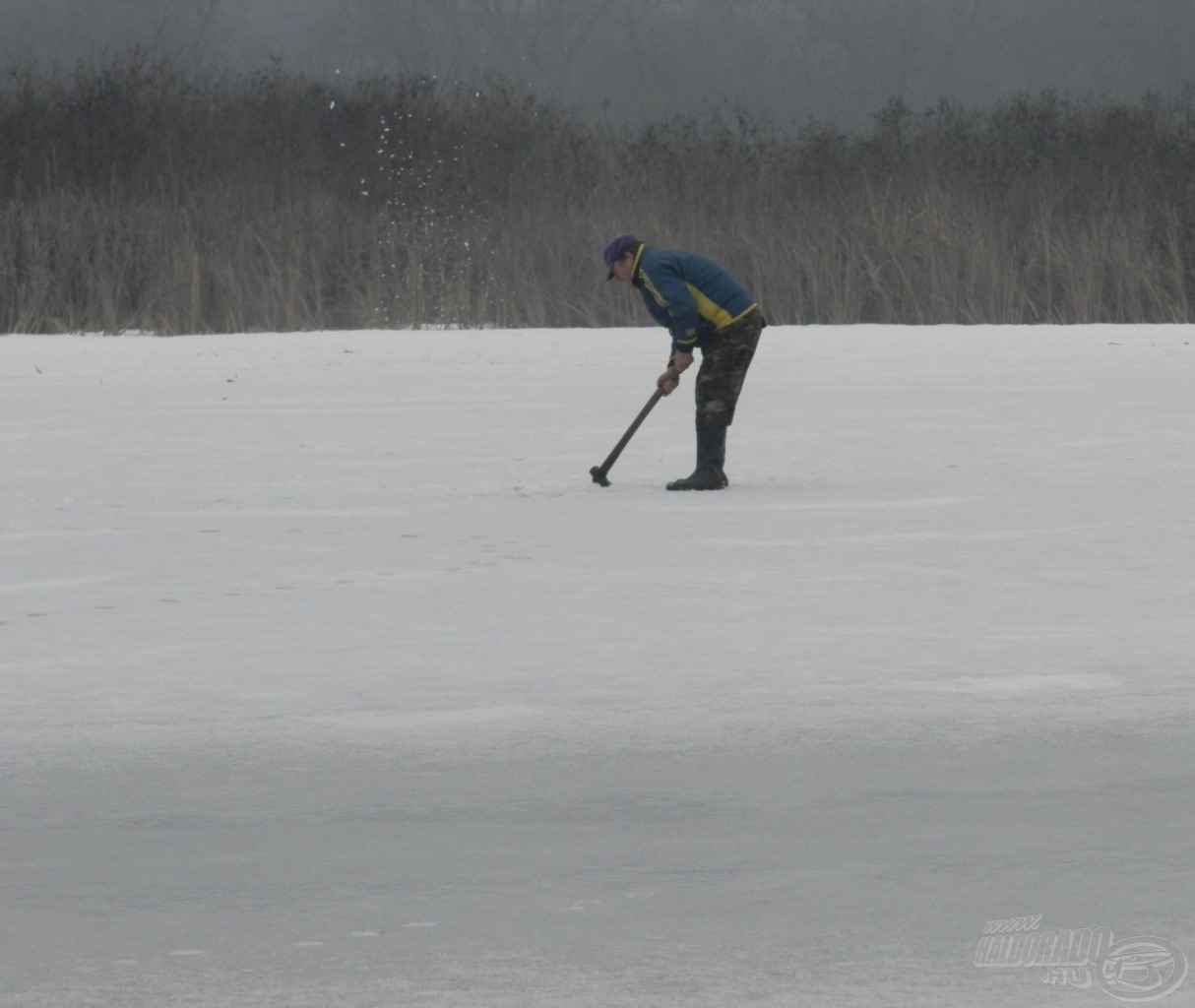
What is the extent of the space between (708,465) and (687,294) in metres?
0.80

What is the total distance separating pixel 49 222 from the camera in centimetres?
2272

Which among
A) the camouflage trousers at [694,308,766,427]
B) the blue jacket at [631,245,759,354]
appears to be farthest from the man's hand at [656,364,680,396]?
the camouflage trousers at [694,308,766,427]

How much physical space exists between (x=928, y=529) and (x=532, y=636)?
297 centimetres

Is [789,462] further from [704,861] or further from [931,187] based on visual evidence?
[931,187]

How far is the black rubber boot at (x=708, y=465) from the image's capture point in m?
11.6

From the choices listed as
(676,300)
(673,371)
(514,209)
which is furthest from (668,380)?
(514,209)

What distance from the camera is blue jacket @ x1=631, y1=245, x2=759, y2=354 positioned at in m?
11.3

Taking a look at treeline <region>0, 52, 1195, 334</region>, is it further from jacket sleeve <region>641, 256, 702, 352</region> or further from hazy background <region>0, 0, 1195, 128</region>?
hazy background <region>0, 0, 1195, 128</region>

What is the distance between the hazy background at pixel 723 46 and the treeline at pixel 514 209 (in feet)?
107

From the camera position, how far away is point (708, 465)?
11602 mm

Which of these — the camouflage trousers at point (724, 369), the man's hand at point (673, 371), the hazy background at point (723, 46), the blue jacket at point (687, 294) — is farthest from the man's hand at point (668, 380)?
the hazy background at point (723, 46)

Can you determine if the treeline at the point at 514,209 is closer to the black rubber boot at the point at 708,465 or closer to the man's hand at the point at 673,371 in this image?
the black rubber boot at the point at 708,465

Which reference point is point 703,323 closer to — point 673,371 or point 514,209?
point 673,371

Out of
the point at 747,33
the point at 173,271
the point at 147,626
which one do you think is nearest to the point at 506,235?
the point at 173,271
